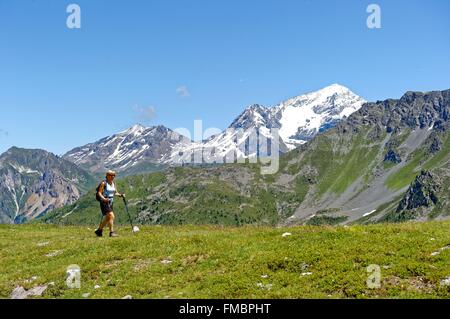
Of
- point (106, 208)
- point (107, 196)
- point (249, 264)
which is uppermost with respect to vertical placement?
point (107, 196)

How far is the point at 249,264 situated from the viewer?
2250 cm

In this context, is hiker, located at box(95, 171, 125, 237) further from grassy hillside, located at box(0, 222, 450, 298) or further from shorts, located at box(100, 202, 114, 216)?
grassy hillside, located at box(0, 222, 450, 298)

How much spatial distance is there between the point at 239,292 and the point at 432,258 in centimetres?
912

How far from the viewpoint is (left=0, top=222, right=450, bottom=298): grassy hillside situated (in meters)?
19.1

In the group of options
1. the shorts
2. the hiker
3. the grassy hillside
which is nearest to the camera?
the grassy hillside

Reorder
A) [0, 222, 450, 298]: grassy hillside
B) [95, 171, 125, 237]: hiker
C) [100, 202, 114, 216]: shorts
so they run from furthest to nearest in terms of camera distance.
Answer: [100, 202, 114, 216]: shorts, [95, 171, 125, 237]: hiker, [0, 222, 450, 298]: grassy hillside

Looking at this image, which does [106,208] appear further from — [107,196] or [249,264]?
[249,264]

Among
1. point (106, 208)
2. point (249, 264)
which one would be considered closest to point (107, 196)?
point (106, 208)

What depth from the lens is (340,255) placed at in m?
22.4

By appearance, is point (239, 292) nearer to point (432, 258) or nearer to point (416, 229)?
point (432, 258)

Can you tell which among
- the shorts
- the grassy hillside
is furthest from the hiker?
the grassy hillside

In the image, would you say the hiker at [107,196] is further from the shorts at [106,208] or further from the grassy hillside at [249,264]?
the grassy hillside at [249,264]

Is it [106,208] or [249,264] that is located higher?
[106,208]

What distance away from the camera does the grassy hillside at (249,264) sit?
1914 cm
